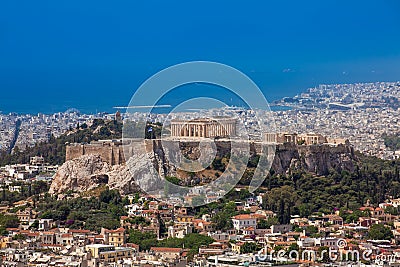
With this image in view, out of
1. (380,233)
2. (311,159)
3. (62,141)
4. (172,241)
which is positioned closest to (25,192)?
(311,159)

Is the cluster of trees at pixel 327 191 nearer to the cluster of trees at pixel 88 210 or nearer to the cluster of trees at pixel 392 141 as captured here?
the cluster of trees at pixel 88 210

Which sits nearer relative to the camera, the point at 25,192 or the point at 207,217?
the point at 207,217

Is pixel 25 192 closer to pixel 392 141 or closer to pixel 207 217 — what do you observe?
pixel 207 217

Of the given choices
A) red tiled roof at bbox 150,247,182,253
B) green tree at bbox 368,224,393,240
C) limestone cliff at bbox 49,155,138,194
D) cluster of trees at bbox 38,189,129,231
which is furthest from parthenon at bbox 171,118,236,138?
red tiled roof at bbox 150,247,182,253

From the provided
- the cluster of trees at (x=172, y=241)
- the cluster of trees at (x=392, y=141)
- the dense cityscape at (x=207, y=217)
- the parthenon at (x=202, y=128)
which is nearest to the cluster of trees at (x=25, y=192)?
the dense cityscape at (x=207, y=217)

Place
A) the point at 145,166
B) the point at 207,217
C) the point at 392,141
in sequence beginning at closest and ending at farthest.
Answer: the point at 207,217 → the point at 145,166 → the point at 392,141

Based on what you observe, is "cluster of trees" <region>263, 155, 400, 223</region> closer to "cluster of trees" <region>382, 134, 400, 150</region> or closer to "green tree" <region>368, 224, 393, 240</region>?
"green tree" <region>368, 224, 393, 240</region>
